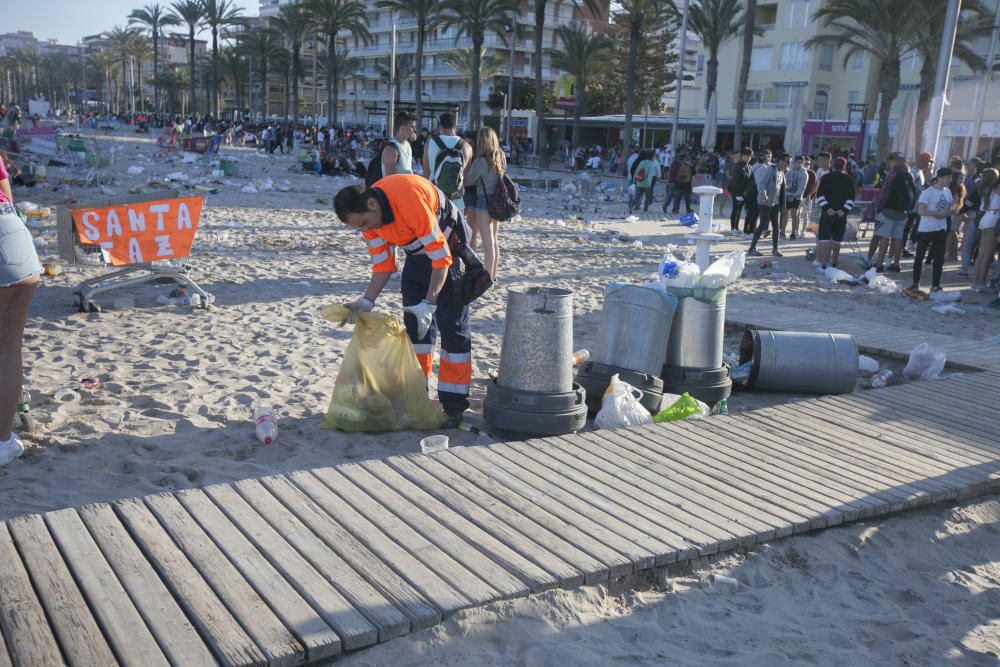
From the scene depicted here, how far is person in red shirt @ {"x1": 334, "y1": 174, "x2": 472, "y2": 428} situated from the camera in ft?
14.5

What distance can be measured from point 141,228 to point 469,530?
5116 mm

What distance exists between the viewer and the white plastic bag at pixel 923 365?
252 inches

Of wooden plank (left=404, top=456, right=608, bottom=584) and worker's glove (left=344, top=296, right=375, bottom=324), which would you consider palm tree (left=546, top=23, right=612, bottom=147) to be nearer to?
worker's glove (left=344, top=296, right=375, bottom=324)

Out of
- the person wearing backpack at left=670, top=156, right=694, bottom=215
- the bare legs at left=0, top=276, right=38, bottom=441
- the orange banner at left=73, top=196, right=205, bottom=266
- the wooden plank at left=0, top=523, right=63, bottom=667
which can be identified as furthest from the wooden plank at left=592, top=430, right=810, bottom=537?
the person wearing backpack at left=670, top=156, right=694, bottom=215

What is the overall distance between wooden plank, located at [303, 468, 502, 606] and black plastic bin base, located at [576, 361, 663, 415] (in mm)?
1942

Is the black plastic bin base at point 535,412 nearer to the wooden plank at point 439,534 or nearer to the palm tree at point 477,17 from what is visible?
the wooden plank at point 439,534

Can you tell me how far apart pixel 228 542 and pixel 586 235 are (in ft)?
38.6

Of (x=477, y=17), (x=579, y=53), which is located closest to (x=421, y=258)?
(x=477, y=17)

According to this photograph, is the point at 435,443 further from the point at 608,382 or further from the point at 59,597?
the point at 59,597

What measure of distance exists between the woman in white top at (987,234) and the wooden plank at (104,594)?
Answer: 34.8ft

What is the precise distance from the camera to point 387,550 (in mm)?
3170

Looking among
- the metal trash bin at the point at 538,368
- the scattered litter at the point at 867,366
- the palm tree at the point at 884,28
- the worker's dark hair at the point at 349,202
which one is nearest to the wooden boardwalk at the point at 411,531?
the metal trash bin at the point at 538,368

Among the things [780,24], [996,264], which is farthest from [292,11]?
[996,264]

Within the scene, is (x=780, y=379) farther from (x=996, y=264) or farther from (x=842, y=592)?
(x=996, y=264)
